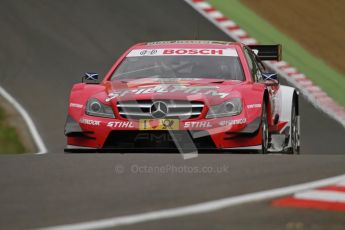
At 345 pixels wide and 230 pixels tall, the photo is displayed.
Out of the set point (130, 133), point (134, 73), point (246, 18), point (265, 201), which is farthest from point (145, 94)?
point (246, 18)

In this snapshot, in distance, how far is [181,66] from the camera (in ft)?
38.2

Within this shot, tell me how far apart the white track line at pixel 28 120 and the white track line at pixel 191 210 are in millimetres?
7637

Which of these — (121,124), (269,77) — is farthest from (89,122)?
(269,77)

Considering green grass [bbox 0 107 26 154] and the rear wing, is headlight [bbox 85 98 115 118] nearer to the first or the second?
green grass [bbox 0 107 26 154]

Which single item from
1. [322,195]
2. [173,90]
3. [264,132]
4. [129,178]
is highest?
[322,195]

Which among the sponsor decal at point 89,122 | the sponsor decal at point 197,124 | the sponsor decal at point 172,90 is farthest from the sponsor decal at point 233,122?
the sponsor decal at point 89,122

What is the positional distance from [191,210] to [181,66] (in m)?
6.17

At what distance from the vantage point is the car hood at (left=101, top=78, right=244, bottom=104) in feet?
34.2

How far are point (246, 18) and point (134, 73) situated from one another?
10.7m

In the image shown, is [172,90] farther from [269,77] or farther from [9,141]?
[9,141]

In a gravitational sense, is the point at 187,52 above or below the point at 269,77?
above

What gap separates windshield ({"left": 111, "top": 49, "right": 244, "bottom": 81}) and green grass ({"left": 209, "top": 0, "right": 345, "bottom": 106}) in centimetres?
663

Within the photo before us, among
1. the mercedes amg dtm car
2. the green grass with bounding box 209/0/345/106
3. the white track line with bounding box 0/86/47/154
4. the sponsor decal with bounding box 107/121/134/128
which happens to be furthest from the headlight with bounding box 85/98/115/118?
the green grass with bounding box 209/0/345/106

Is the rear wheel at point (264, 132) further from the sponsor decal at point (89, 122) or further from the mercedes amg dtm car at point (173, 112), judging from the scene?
the sponsor decal at point (89, 122)
